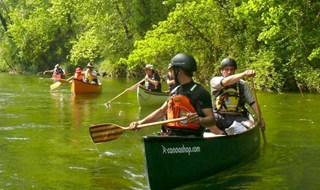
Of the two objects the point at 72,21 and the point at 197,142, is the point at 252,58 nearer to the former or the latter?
the point at 197,142

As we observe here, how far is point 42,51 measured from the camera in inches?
1756

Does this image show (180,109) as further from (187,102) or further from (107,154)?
(107,154)

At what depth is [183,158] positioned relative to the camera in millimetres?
5516

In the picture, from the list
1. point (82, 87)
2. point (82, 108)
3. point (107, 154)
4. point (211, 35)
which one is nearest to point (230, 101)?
point (107, 154)

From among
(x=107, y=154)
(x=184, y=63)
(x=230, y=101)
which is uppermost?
(x=184, y=63)

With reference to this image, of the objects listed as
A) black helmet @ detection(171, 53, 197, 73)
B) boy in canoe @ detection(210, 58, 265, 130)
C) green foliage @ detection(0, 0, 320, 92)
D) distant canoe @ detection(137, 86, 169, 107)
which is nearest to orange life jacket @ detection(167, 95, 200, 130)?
black helmet @ detection(171, 53, 197, 73)

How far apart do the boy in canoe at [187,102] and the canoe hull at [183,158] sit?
9.1 inches

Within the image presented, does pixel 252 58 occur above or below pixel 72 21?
below

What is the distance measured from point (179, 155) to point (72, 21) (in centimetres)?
3849

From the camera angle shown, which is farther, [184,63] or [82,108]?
[82,108]

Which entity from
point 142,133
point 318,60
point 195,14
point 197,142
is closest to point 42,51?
point 195,14

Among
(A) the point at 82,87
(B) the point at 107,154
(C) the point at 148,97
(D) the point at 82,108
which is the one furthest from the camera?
(A) the point at 82,87

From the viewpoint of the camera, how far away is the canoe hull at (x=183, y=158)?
5.25 meters

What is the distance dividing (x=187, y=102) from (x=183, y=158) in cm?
64
